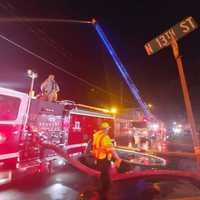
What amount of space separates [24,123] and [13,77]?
2032cm

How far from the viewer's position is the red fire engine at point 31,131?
15.7 feet

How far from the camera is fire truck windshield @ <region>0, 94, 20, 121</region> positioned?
4.75 meters

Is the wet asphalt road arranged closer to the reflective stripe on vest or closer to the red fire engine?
the red fire engine

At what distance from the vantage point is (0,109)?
471 cm

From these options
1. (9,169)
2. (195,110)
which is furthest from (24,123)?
(195,110)

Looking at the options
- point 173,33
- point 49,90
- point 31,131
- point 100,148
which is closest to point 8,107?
point 31,131

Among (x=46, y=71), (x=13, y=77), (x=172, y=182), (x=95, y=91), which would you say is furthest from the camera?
(x=95, y=91)

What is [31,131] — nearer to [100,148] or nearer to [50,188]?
[50,188]

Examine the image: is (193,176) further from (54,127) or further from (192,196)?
(54,127)

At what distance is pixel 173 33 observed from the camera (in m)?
4.48

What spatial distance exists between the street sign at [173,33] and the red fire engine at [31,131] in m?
3.12

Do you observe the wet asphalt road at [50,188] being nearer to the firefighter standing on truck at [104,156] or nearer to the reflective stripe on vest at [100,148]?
the firefighter standing on truck at [104,156]

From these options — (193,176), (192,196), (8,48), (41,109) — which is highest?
(8,48)

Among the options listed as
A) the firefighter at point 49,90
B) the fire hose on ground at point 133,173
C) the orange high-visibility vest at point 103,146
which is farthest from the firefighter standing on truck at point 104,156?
the firefighter at point 49,90
